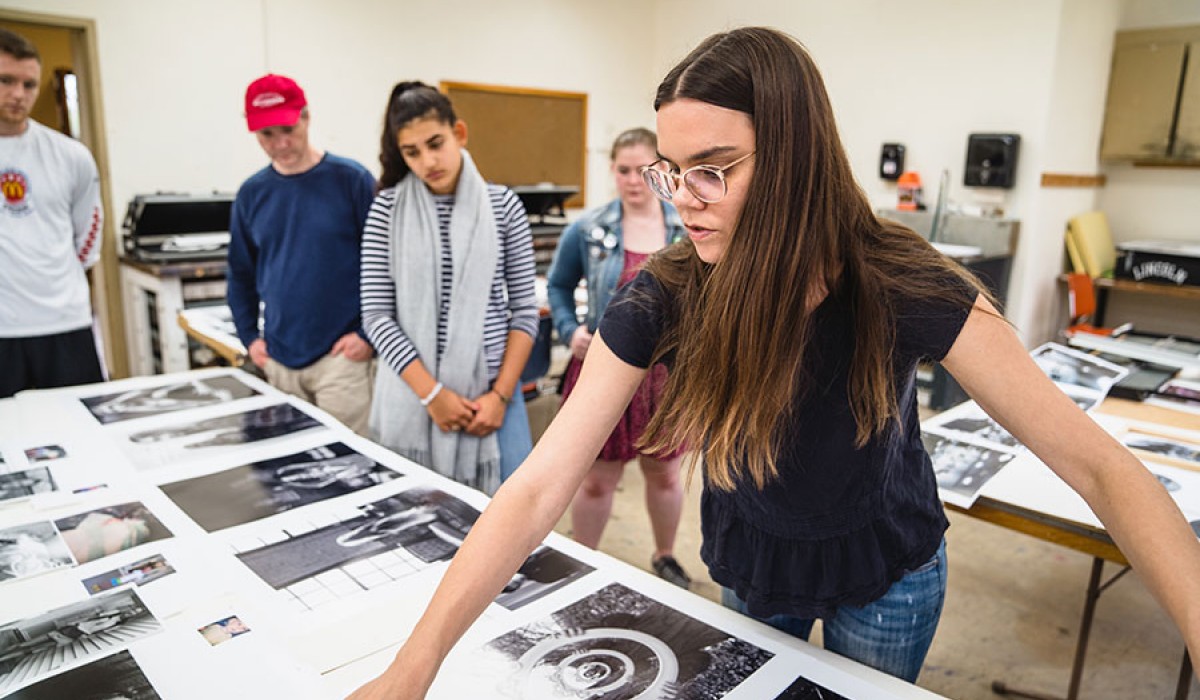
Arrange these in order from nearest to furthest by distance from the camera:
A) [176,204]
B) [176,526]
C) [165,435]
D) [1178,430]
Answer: [176,526] < [165,435] < [1178,430] < [176,204]

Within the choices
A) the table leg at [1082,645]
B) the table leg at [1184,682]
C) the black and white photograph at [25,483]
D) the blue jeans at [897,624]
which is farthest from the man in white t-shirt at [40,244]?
the table leg at [1184,682]

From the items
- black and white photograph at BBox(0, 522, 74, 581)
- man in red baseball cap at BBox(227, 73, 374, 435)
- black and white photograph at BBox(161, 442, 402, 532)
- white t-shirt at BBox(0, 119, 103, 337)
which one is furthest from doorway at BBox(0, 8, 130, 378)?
black and white photograph at BBox(0, 522, 74, 581)

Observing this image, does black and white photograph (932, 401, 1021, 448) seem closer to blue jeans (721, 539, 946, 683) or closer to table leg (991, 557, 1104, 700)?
table leg (991, 557, 1104, 700)

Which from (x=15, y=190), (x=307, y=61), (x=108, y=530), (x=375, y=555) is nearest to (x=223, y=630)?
(x=375, y=555)

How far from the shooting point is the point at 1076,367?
2377mm

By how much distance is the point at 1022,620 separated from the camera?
242cm

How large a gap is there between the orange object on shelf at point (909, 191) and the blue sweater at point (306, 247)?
12.1 ft

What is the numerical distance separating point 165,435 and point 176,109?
3.13 meters

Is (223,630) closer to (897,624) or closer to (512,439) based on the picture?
(897,624)

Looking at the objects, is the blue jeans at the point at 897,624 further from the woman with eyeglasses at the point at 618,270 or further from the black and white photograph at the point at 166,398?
the black and white photograph at the point at 166,398

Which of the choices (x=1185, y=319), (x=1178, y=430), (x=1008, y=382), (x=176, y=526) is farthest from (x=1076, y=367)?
(x=1185, y=319)

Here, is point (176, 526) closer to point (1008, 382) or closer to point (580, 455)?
point (580, 455)

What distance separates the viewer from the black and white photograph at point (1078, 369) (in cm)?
224

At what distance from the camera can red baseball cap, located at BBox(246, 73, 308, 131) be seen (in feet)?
6.27
